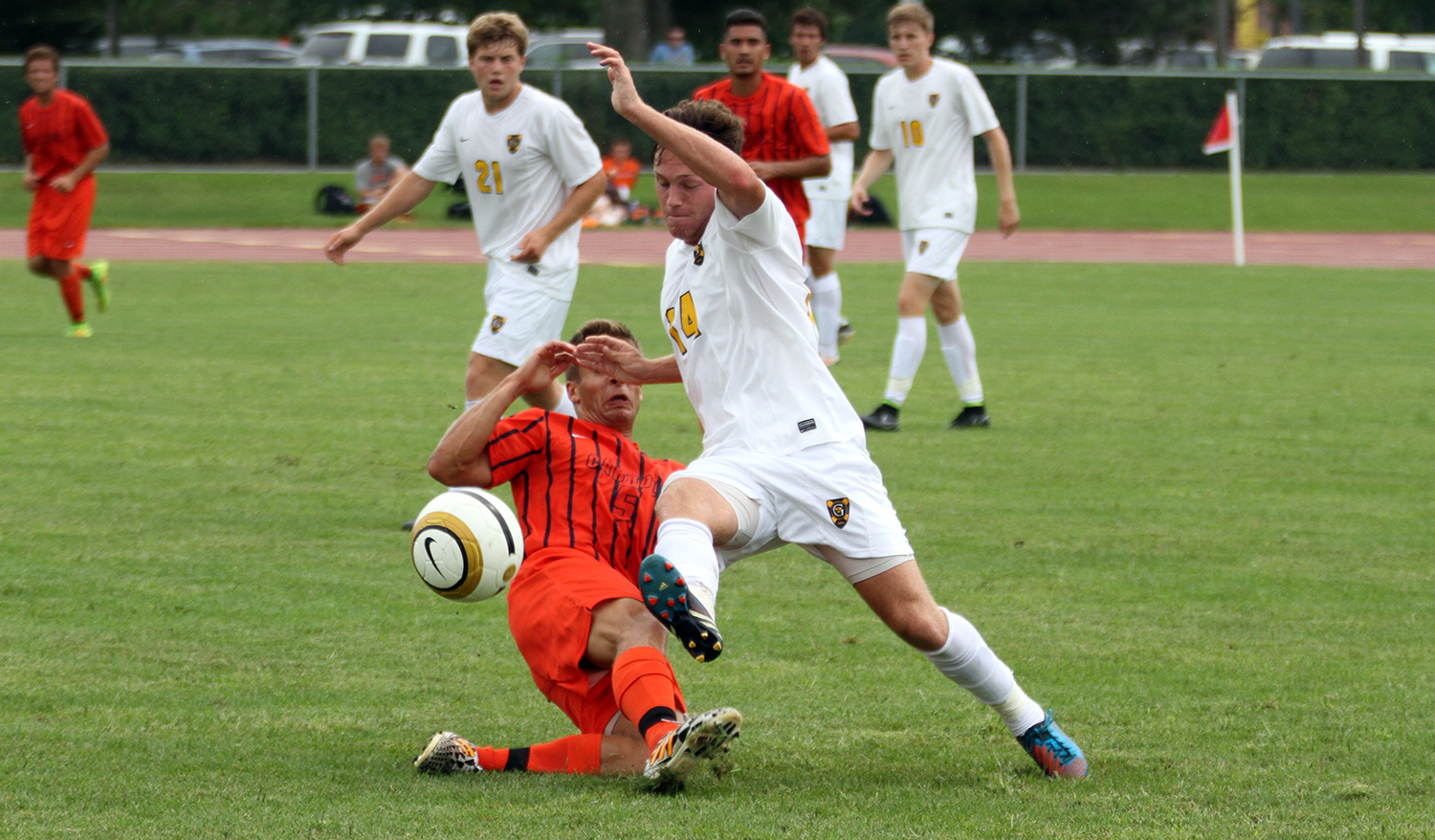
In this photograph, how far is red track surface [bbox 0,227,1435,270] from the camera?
2177cm

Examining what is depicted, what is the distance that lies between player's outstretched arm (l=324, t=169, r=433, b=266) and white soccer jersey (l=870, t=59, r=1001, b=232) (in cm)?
354

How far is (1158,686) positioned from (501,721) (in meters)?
1.94

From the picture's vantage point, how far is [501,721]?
478 cm

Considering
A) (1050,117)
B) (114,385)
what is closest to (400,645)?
(114,385)

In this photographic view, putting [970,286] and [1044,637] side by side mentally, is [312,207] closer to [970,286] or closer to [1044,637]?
[970,286]

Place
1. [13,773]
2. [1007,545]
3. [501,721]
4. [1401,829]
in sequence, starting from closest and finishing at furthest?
[1401,829]
[13,773]
[501,721]
[1007,545]

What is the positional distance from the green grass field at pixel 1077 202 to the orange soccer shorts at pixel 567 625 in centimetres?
2261

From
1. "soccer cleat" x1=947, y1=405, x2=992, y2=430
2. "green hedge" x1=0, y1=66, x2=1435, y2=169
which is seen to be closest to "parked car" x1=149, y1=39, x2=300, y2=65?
"green hedge" x1=0, y1=66, x2=1435, y2=169

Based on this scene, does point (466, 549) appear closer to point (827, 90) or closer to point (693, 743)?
point (693, 743)

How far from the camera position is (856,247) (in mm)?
23719

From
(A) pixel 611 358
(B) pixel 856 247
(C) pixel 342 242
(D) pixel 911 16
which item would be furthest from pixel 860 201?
(B) pixel 856 247

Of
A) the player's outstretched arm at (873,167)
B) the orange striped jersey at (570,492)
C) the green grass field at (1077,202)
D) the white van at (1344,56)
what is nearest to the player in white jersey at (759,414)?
the orange striped jersey at (570,492)

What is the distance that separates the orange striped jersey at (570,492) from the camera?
4.56 meters

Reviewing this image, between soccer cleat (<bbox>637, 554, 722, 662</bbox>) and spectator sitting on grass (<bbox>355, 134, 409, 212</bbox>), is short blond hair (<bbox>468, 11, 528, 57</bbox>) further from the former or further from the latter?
spectator sitting on grass (<bbox>355, 134, 409, 212</bbox>)
